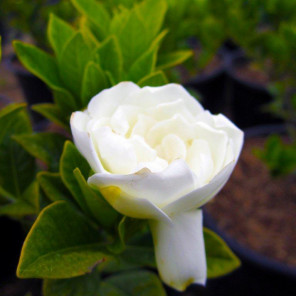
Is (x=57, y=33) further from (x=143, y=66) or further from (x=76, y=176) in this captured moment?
(x=76, y=176)

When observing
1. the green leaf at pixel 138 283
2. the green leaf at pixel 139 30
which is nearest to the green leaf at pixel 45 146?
the green leaf at pixel 139 30

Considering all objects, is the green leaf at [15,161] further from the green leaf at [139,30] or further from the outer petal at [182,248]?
the outer petal at [182,248]

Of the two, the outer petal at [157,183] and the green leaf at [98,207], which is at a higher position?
the outer petal at [157,183]

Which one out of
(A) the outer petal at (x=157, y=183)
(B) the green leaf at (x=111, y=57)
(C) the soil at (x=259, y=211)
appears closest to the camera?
(A) the outer petal at (x=157, y=183)

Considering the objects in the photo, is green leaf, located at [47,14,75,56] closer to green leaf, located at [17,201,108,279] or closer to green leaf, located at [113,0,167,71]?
green leaf, located at [113,0,167,71]

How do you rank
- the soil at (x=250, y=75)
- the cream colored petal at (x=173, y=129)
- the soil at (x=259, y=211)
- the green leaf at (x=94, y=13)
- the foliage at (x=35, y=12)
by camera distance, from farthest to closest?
1. the soil at (x=250, y=75)
2. the foliage at (x=35, y=12)
3. the soil at (x=259, y=211)
4. the green leaf at (x=94, y=13)
5. the cream colored petal at (x=173, y=129)

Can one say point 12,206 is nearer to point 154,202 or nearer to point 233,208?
point 154,202

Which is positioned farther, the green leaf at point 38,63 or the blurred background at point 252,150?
the blurred background at point 252,150

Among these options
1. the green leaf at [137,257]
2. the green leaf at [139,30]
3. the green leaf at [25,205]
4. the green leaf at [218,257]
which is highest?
the green leaf at [139,30]
